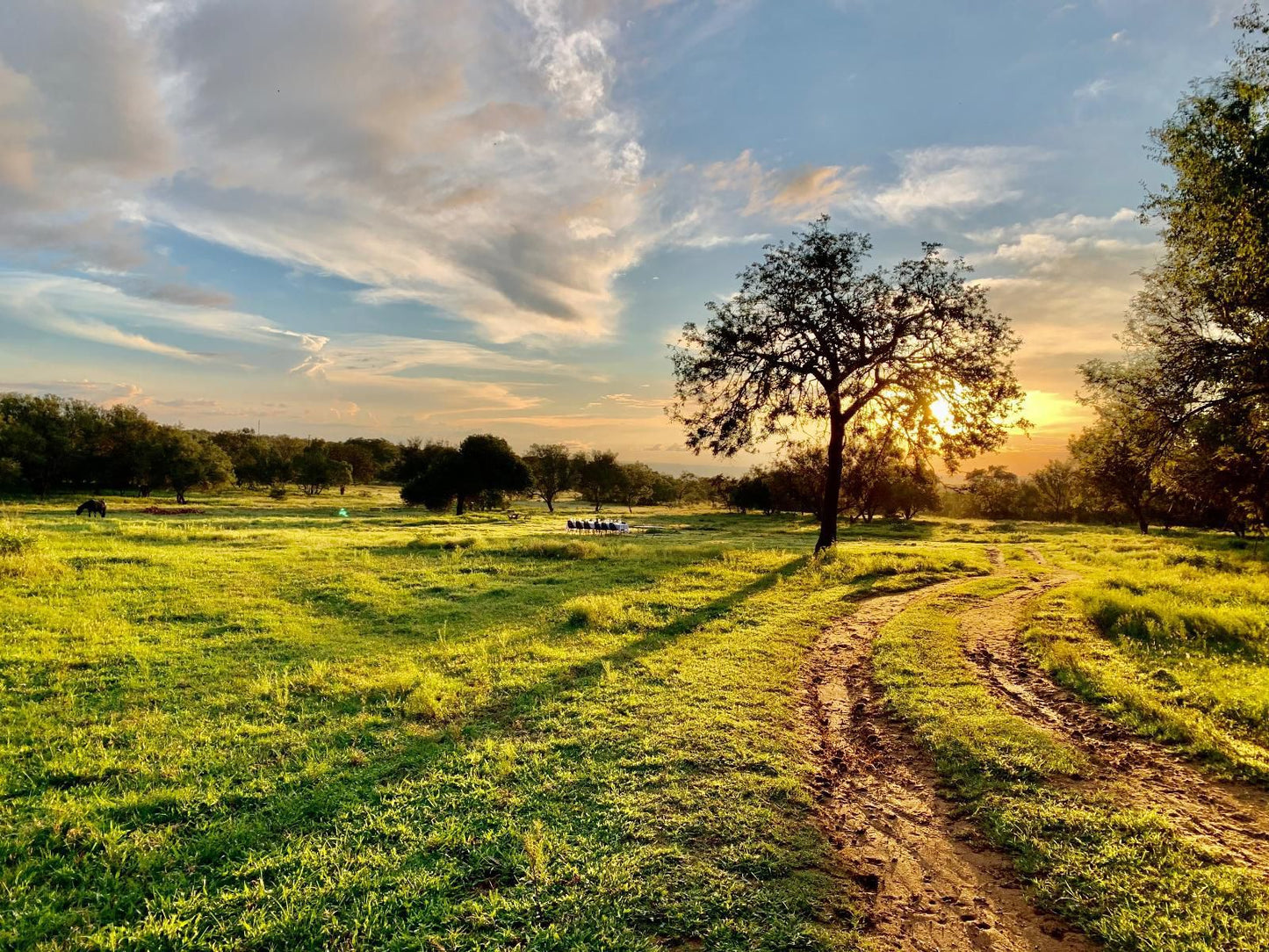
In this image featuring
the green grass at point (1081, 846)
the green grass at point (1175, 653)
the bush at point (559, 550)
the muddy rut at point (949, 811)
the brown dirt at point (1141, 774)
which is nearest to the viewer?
the green grass at point (1081, 846)

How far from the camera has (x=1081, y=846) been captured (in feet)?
18.3

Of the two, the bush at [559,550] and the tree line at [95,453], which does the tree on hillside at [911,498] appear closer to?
the bush at [559,550]

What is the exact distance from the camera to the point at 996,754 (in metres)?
7.44

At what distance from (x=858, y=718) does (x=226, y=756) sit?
30.7 ft

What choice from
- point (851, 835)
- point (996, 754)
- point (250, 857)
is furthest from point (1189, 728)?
point (250, 857)

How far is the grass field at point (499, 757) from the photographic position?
15.7 ft

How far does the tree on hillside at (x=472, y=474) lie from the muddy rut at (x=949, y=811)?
63972mm

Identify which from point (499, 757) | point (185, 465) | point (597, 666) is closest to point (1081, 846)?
point (499, 757)

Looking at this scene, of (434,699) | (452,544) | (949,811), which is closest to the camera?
(949,811)

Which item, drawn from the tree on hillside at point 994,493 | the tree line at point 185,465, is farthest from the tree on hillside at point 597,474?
the tree on hillside at point 994,493

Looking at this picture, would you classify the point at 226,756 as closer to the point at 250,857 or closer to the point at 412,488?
the point at 250,857

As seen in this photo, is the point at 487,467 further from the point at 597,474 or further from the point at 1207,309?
the point at 1207,309

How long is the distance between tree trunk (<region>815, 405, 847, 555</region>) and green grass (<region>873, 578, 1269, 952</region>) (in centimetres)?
1684

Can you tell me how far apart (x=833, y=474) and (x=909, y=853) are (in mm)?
21277
